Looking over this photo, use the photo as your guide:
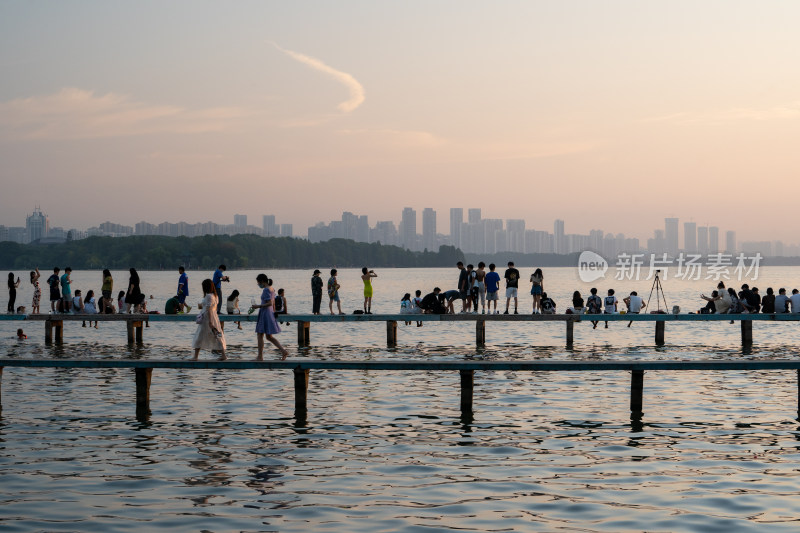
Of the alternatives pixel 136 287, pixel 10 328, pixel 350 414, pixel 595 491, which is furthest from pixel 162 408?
pixel 10 328

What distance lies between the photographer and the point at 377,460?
14328 millimetres

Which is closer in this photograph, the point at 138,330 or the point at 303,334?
the point at 303,334

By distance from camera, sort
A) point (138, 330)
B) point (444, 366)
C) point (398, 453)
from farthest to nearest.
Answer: point (138, 330)
point (444, 366)
point (398, 453)

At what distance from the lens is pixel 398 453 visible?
585 inches

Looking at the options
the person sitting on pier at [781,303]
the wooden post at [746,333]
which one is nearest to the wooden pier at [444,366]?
the person sitting on pier at [781,303]

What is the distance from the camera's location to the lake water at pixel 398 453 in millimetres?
11148

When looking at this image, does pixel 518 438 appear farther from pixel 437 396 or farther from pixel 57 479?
pixel 57 479

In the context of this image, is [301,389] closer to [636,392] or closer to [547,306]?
[636,392]

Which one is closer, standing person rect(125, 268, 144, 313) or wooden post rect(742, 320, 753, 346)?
standing person rect(125, 268, 144, 313)

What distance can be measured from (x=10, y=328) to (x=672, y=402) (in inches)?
1529

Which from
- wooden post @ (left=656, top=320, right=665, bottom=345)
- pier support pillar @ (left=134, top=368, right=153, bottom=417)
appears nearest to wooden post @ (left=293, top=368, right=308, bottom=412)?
pier support pillar @ (left=134, top=368, right=153, bottom=417)

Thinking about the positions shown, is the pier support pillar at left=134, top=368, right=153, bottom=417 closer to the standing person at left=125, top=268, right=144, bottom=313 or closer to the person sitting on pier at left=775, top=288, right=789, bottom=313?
the standing person at left=125, top=268, right=144, bottom=313

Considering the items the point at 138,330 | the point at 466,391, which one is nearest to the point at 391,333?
the point at 138,330

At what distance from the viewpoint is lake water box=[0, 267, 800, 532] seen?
36.6 feet
